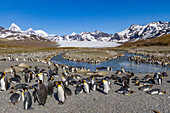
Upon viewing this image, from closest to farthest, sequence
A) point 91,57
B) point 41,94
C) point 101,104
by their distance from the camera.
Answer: point 41,94 < point 101,104 < point 91,57

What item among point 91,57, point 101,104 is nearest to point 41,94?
point 101,104

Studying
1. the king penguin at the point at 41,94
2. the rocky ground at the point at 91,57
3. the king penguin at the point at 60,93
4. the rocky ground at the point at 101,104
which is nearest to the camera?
the rocky ground at the point at 101,104

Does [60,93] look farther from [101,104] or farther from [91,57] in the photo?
[91,57]

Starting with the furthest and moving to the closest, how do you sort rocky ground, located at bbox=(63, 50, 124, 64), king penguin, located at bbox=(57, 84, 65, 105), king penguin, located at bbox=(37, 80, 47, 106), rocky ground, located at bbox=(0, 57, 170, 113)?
→ rocky ground, located at bbox=(63, 50, 124, 64)
king penguin, located at bbox=(57, 84, 65, 105)
king penguin, located at bbox=(37, 80, 47, 106)
rocky ground, located at bbox=(0, 57, 170, 113)

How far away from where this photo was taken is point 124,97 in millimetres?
8297

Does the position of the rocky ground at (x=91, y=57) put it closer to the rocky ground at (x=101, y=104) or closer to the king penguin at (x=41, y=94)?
the rocky ground at (x=101, y=104)

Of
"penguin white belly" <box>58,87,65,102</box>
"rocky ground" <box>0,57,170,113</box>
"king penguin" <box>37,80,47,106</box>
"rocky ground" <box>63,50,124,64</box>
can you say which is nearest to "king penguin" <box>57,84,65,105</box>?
"penguin white belly" <box>58,87,65,102</box>

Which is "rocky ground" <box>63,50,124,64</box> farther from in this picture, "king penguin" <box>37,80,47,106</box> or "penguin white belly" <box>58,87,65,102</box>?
"king penguin" <box>37,80,47,106</box>

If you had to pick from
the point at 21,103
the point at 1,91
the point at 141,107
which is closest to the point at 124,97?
the point at 141,107

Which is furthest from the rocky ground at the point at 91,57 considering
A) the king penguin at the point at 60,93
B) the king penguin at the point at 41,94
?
the king penguin at the point at 41,94

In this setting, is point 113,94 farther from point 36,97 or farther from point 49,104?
point 36,97

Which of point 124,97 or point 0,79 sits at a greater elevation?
point 0,79

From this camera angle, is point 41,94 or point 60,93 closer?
point 41,94

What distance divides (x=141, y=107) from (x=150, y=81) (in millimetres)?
5843
